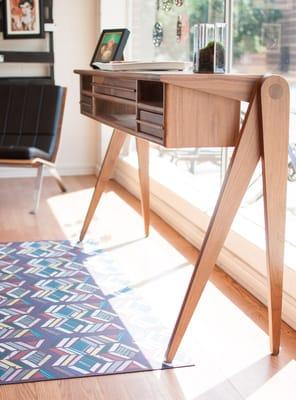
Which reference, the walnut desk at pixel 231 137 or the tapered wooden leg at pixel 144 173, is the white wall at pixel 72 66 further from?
the walnut desk at pixel 231 137

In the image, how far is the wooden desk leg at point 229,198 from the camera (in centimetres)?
227

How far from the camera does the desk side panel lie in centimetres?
229

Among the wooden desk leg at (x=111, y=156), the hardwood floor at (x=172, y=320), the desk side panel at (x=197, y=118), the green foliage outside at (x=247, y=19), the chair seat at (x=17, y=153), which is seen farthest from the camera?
the chair seat at (x=17, y=153)

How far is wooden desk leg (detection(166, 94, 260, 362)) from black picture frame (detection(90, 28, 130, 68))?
1.50 metres

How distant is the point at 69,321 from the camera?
8.97 ft

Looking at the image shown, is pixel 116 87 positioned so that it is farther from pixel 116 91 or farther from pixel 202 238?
pixel 202 238

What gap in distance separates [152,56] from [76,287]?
2507 mm

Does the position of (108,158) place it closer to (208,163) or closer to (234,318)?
(208,163)

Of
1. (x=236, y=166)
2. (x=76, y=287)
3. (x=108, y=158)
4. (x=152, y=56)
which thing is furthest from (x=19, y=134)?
(x=236, y=166)

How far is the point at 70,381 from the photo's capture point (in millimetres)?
2246

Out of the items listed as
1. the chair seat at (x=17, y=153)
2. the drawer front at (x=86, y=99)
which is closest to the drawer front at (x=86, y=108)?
the drawer front at (x=86, y=99)

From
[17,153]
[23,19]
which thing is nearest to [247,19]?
[17,153]

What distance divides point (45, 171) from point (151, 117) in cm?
356

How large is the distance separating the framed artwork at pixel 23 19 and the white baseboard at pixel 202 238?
4.33 feet
